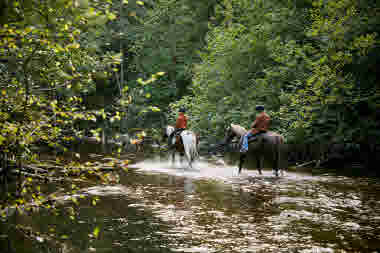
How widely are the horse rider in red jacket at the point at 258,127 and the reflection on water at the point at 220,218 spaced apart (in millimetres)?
2778

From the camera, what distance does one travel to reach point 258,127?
51.0ft

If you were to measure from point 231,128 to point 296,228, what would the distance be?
1033 centimetres

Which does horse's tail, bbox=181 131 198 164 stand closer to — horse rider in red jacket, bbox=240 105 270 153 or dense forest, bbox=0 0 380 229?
horse rider in red jacket, bbox=240 105 270 153

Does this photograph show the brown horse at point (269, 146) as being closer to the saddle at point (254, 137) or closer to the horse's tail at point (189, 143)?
the saddle at point (254, 137)

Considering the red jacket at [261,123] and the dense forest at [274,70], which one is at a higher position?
the dense forest at [274,70]

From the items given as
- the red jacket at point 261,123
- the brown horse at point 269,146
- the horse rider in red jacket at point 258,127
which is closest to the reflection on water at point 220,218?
the brown horse at point 269,146

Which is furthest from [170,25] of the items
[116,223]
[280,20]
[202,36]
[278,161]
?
[116,223]

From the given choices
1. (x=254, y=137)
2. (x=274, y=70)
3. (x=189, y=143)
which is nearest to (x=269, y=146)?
(x=254, y=137)

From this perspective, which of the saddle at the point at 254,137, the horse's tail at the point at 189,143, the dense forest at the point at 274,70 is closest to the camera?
the dense forest at the point at 274,70

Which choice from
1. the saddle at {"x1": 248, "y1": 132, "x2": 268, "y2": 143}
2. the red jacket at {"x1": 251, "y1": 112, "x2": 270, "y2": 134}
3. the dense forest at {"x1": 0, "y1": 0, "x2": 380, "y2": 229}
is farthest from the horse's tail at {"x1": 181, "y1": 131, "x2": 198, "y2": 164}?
the dense forest at {"x1": 0, "y1": 0, "x2": 380, "y2": 229}

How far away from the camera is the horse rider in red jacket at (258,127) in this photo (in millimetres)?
15438

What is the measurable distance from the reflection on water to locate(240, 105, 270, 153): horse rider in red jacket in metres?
2.78

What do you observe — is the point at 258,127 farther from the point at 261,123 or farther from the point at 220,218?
the point at 220,218

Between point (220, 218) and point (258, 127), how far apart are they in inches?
312
